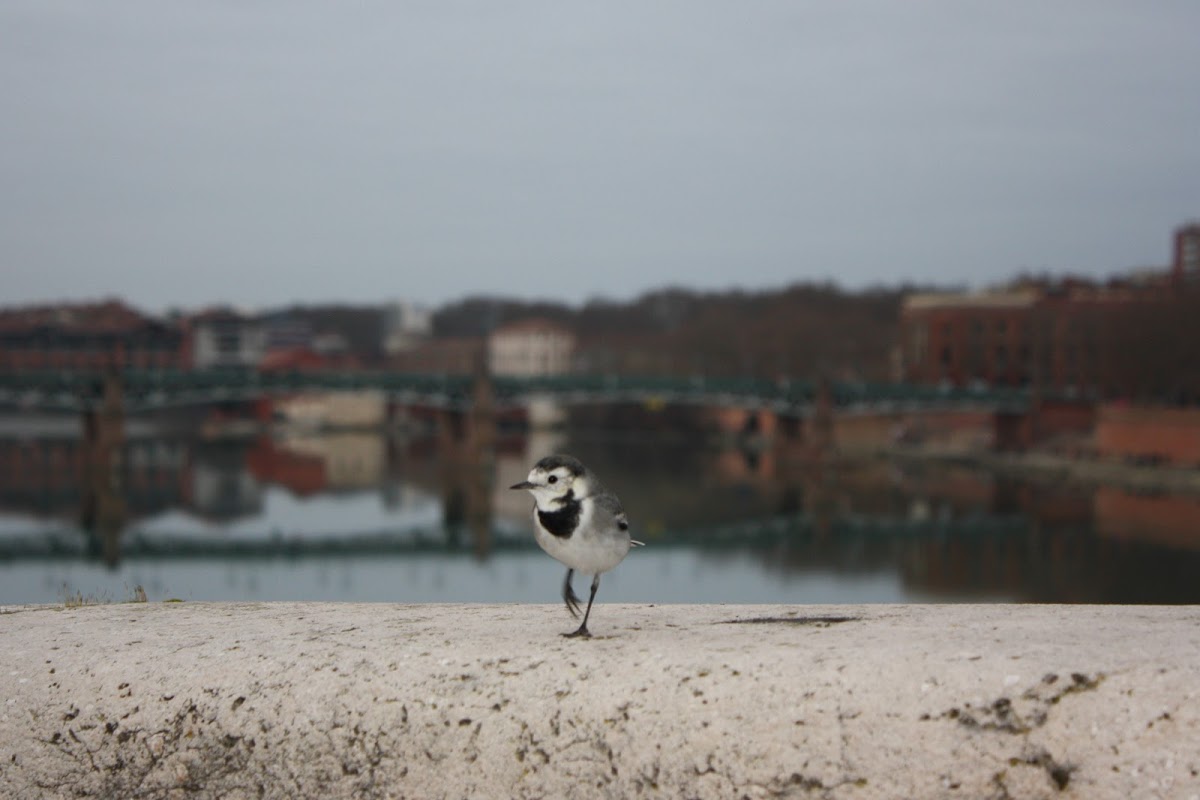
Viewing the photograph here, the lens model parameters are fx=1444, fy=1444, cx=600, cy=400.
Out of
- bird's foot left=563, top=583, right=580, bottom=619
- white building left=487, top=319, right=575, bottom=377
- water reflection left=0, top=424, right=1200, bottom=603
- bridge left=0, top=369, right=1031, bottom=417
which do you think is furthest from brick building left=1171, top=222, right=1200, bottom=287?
bird's foot left=563, top=583, right=580, bottom=619

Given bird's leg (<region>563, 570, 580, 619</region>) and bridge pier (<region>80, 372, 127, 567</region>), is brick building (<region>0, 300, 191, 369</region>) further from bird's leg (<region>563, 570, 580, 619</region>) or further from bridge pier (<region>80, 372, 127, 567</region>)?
bird's leg (<region>563, 570, 580, 619</region>)

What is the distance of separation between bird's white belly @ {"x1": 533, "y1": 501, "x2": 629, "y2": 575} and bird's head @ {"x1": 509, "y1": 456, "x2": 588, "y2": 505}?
12 cm

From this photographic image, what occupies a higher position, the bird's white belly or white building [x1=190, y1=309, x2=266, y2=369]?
white building [x1=190, y1=309, x2=266, y2=369]

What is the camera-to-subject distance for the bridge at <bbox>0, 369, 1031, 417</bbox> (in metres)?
60.3

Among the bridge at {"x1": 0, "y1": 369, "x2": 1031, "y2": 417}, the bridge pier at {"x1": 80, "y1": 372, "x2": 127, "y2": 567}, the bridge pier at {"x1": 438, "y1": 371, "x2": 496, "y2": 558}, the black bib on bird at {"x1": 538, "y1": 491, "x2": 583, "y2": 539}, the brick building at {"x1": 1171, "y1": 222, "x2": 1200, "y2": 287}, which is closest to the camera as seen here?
the black bib on bird at {"x1": 538, "y1": 491, "x2": 583, "y2": 539}

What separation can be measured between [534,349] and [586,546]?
4288 inches

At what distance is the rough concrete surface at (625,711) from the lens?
207 inches

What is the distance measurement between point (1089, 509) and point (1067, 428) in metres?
24.4

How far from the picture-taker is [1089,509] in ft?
141

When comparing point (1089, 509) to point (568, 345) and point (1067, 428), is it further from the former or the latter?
point (568, 345)

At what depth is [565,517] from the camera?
5.96 metres

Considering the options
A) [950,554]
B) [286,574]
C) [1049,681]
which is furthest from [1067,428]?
[1049,681]

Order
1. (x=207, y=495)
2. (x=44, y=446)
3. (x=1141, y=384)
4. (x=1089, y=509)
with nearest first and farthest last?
(x=1089, y=509), (x=207, y=495), (x=1141, y=384), (x=44, y=446)

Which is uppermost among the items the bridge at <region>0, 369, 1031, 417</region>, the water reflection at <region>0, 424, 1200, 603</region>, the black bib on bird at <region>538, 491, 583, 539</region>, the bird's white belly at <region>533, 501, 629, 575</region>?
the black bib on bird at <region>538, 491, 583, 539</region>
